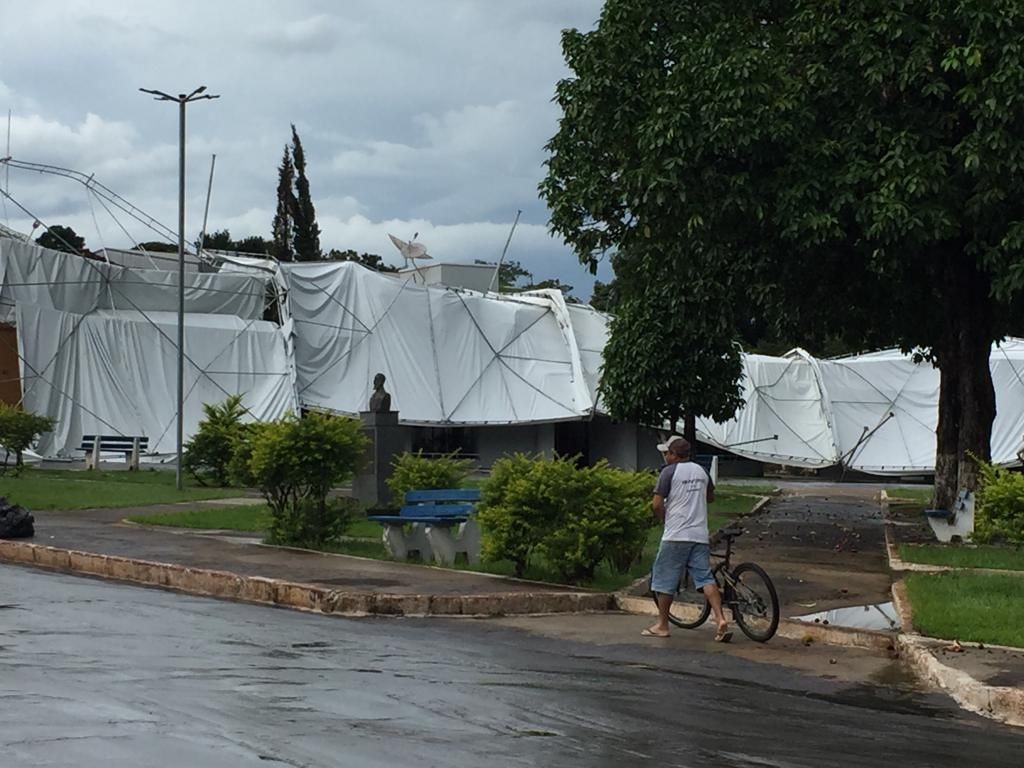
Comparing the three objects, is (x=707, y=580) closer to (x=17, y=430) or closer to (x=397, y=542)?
(x=397, y=542)

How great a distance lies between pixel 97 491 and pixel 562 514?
1532cm

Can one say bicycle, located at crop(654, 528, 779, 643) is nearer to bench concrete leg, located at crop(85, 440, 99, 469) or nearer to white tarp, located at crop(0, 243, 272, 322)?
bench concrete leg, located at crop(85, 440, 99, 469)

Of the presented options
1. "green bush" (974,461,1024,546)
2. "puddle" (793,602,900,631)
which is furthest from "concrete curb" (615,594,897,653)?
"green bush" (974,461,1024,546)

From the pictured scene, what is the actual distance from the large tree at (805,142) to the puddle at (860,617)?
18.1ft

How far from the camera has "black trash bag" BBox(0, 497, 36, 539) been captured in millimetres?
17750

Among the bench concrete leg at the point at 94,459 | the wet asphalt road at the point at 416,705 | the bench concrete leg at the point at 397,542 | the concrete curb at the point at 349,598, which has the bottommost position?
the wet asphalt road at the point at 416,705

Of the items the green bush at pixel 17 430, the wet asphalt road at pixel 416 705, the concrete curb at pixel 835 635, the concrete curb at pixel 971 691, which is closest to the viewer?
the wet asphalt road at pixel 416 705

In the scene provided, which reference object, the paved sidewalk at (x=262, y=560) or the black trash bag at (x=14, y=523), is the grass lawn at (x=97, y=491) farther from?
the black trash bag at (x=14, y=523)

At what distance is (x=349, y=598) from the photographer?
41.9 feet

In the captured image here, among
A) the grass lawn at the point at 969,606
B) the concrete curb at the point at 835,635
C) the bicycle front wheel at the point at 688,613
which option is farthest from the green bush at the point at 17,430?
the concrete curb at the point at 835,635

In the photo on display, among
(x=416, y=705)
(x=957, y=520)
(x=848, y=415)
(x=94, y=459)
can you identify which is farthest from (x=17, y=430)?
(x=848, y=415)

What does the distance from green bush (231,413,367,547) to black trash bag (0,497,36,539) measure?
2.97 meters

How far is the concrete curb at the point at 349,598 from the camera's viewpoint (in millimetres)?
12719

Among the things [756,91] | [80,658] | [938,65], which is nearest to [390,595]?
[80,658]
